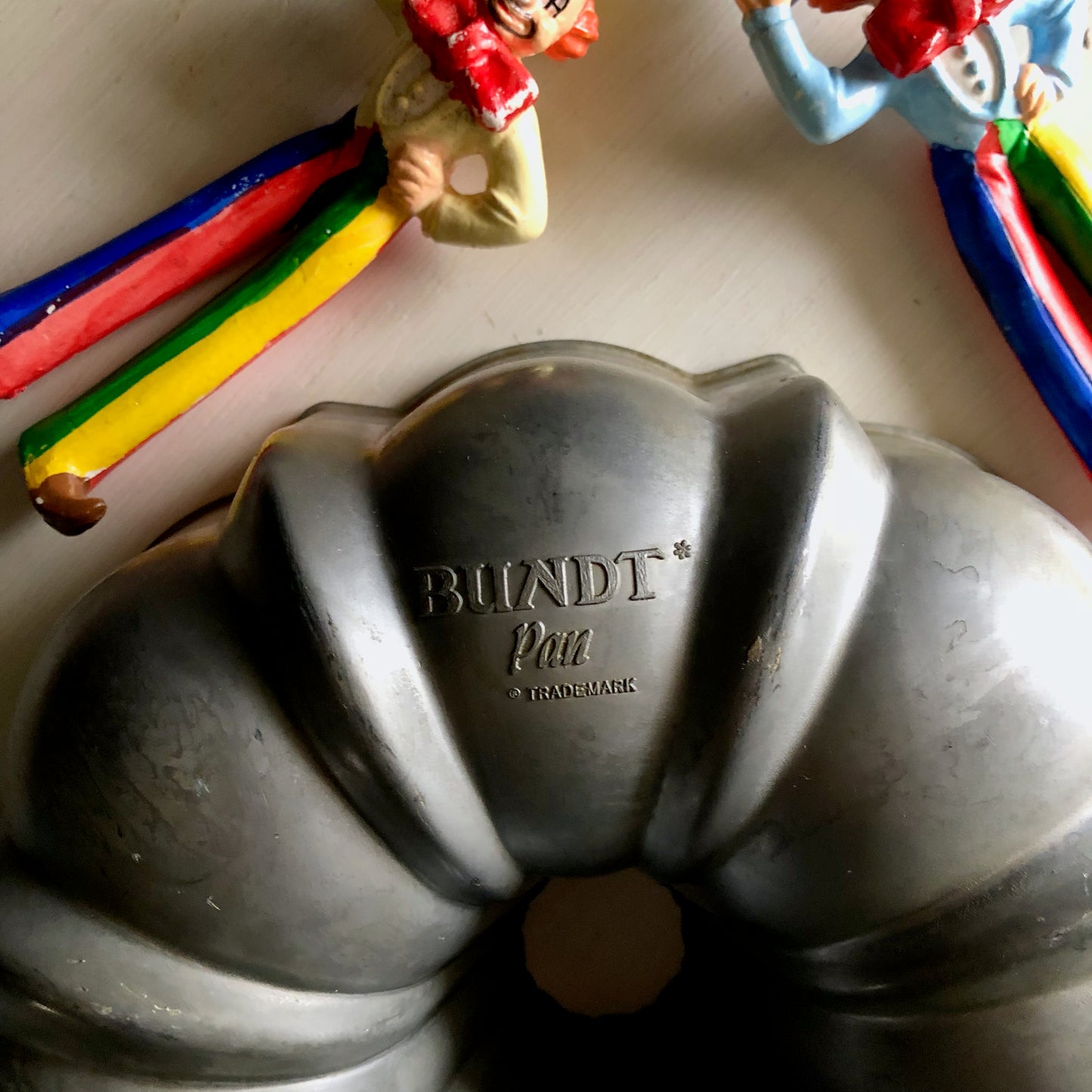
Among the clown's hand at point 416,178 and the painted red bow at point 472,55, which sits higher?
the painted red bow at point 472,55

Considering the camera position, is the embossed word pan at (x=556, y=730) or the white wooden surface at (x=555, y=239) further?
the white wooden surface at (x=555, y=239)

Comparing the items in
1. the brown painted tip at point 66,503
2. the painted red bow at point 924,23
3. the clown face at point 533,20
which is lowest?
the painted red bow at point 924,23

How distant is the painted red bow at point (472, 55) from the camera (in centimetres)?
53

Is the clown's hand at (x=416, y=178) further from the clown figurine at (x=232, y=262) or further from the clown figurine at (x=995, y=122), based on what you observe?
the clown figurine at (x=995, y=122)

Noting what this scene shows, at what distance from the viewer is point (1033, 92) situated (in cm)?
58

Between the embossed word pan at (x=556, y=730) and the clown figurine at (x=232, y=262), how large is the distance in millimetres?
101

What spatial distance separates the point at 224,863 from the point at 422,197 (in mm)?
402

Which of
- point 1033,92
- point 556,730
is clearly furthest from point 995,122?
point 556,730

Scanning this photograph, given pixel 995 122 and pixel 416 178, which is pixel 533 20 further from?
pixel 995 122

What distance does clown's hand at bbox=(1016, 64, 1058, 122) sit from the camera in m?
0.58

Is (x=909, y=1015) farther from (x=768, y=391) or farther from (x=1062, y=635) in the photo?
(x=768, y=391)

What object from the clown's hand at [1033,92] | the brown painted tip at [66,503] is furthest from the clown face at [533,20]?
the brown painted tip at [66,503]

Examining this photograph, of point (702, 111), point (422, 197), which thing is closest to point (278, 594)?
point (422, 197)

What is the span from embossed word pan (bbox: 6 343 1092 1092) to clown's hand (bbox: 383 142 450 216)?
124 millimetres
